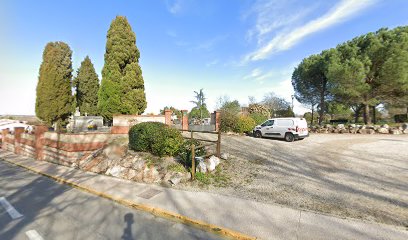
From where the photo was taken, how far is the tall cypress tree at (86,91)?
30469 mm

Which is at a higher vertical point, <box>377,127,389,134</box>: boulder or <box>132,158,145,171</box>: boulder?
<box>377,127,389,134</box>: boulder

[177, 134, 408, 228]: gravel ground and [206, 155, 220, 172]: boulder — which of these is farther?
[206, 155, 220, 172]: boulder

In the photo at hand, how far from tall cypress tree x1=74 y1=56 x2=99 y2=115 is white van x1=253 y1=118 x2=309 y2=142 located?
2629 centimetres

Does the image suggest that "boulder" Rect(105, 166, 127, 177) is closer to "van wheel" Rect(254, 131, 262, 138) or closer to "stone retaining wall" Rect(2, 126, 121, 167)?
"stone retaining wall" Rect(2, 126, 121, 167)

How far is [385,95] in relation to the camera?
20.2 m

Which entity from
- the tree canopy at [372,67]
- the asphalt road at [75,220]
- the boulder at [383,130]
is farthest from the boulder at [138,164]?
the boulder at [383,130]

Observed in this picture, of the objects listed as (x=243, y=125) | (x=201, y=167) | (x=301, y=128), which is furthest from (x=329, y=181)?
(x=243, y=125)

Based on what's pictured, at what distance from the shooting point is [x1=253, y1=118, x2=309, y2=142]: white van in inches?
551

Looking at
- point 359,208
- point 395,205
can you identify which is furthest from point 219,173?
point 395,205

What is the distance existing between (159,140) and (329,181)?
239 inches

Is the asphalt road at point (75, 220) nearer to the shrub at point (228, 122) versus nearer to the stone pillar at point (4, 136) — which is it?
the shrub at point (228, 122)

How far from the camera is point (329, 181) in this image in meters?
6.51

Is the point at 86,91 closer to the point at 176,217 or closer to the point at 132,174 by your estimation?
the point at 132,174

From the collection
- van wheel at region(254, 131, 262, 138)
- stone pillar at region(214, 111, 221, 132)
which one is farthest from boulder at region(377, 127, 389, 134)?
stone pillar at region(214, 111, 221, 132)
